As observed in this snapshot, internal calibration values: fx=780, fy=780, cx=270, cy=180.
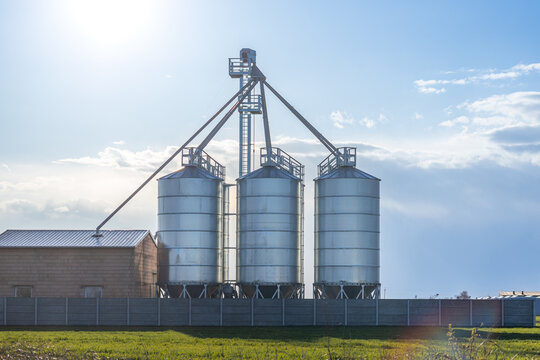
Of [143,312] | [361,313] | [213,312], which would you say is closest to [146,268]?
[143,312]

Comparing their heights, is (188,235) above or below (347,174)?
below

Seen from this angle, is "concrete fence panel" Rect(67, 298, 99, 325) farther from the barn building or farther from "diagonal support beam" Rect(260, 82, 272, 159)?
"diagonal support beam" Rect(260, 82, 272, 159)

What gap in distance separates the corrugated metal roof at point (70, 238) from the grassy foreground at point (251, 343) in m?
7.99

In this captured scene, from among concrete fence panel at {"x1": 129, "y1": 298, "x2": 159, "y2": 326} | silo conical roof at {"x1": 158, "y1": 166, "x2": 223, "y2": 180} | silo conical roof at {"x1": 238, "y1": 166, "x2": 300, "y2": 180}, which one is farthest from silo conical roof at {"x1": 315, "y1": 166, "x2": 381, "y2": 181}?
concrete fence panel at {"x1": 129, "y1": 298, "x2": 159, "y2": 326}

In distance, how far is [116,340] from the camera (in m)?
35.1

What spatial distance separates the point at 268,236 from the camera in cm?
5194

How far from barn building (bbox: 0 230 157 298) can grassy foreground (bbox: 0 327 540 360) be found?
627 cm

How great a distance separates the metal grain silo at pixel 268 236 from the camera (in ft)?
170

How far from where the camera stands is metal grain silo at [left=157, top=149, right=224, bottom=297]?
52.6 metres

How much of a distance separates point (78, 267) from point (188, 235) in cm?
749

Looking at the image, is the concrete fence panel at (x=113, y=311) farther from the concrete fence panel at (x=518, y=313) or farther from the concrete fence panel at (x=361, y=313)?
the concrete fence panel at (x=518, y=313)

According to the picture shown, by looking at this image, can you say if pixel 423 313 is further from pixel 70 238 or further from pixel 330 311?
pixel 70 238

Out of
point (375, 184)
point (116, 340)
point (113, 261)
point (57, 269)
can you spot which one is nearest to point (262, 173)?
point (375, 184)

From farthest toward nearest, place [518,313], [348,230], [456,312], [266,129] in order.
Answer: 1. [266,129]
2. [348,230]
3. [518,313]
4. [456,312]
